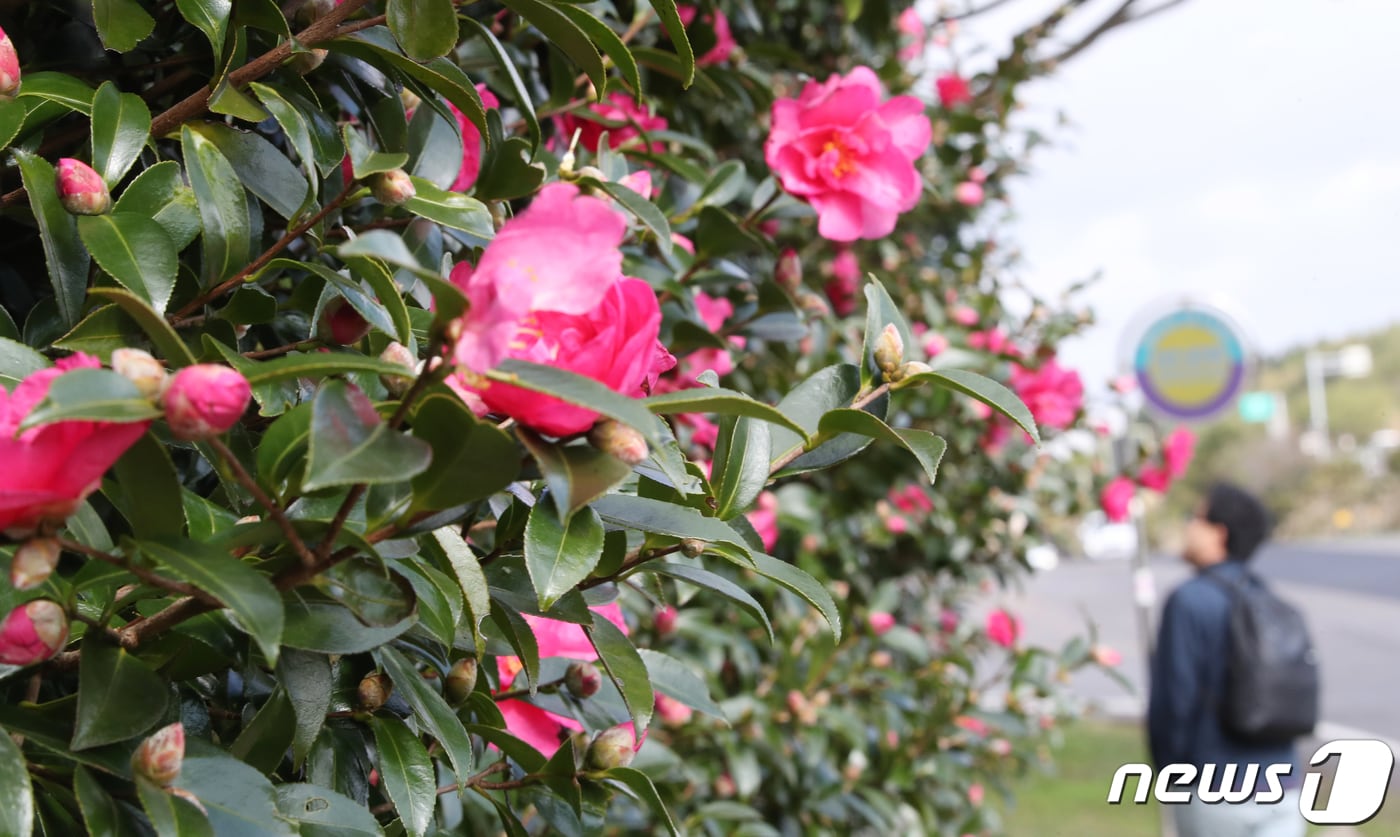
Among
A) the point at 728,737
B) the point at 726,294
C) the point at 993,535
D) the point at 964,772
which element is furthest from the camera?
the point at 993,535

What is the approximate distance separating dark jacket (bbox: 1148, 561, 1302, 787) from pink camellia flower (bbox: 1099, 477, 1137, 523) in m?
0.43

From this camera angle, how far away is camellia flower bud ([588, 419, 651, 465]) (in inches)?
15.9

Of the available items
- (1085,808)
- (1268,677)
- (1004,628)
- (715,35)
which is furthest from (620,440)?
(1085,808)

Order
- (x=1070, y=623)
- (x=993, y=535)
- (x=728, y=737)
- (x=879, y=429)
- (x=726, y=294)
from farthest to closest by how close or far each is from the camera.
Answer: (x=1070, y=623) < (x=993, y=535) < (x=728, y=737) < (x=726, y=294) < (x=879, y=429)

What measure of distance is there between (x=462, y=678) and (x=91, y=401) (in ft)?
0.97

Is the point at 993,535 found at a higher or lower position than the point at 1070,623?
higher

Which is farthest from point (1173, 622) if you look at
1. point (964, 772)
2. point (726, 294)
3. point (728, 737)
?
point (726, 294)

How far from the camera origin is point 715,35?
1.15 m

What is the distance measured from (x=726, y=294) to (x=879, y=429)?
647mm

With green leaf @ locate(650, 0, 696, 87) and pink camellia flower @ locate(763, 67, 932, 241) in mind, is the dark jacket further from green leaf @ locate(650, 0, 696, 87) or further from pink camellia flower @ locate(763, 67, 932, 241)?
green leaf @ locate(650, 0, 696, 87)

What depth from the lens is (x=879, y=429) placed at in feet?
1.66

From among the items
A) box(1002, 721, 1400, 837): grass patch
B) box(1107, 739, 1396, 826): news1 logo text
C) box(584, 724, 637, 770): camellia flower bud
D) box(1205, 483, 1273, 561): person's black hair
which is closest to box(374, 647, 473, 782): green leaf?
box(584, 724, 637, 770): camellia flower bud

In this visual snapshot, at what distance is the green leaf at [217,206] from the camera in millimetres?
562

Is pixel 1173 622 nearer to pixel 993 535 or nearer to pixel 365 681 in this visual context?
pixel 993 535
